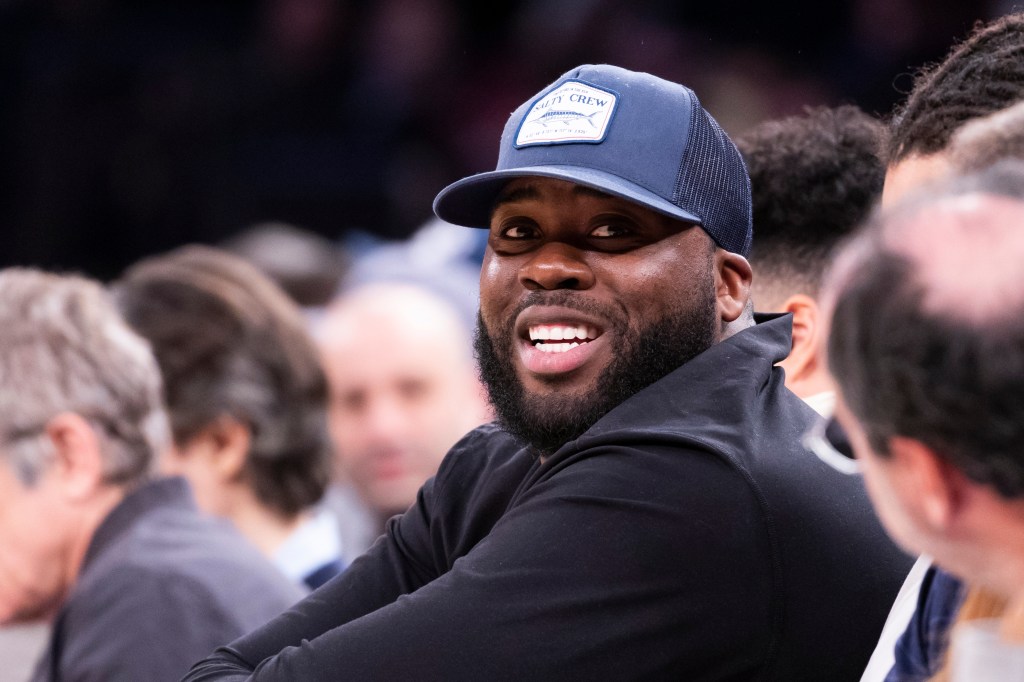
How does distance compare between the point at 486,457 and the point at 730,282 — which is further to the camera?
the point at 486,457

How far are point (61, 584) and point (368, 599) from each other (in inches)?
43.5

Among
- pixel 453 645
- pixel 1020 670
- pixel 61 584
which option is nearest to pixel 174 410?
pixel 61 584

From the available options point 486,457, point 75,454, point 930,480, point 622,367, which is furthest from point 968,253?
point 75,454

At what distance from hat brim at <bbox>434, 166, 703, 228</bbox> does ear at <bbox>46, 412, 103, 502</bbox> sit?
3.50ft

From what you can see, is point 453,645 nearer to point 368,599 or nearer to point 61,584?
point 368,599

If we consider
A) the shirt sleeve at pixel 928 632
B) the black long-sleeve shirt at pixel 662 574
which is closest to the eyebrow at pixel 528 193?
the black long-sleeve shirt at pixel 662 574

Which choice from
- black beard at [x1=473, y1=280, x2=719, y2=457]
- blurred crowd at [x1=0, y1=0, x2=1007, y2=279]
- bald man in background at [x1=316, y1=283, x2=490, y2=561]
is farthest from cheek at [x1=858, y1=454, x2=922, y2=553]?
blurred crowd at [x1=0, y1=0, x2=1007, y2=279]

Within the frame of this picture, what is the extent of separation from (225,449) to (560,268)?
1911 millimetres

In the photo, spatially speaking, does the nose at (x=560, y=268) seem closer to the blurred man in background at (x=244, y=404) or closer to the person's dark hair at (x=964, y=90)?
the person's dark hair at (x=964, y=90)

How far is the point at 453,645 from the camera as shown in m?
1.76

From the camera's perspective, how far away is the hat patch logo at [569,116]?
214 cm

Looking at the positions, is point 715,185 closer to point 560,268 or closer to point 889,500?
point 560,268

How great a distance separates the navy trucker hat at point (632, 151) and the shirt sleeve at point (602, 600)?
18.3 inches

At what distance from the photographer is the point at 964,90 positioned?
7.03 ft
